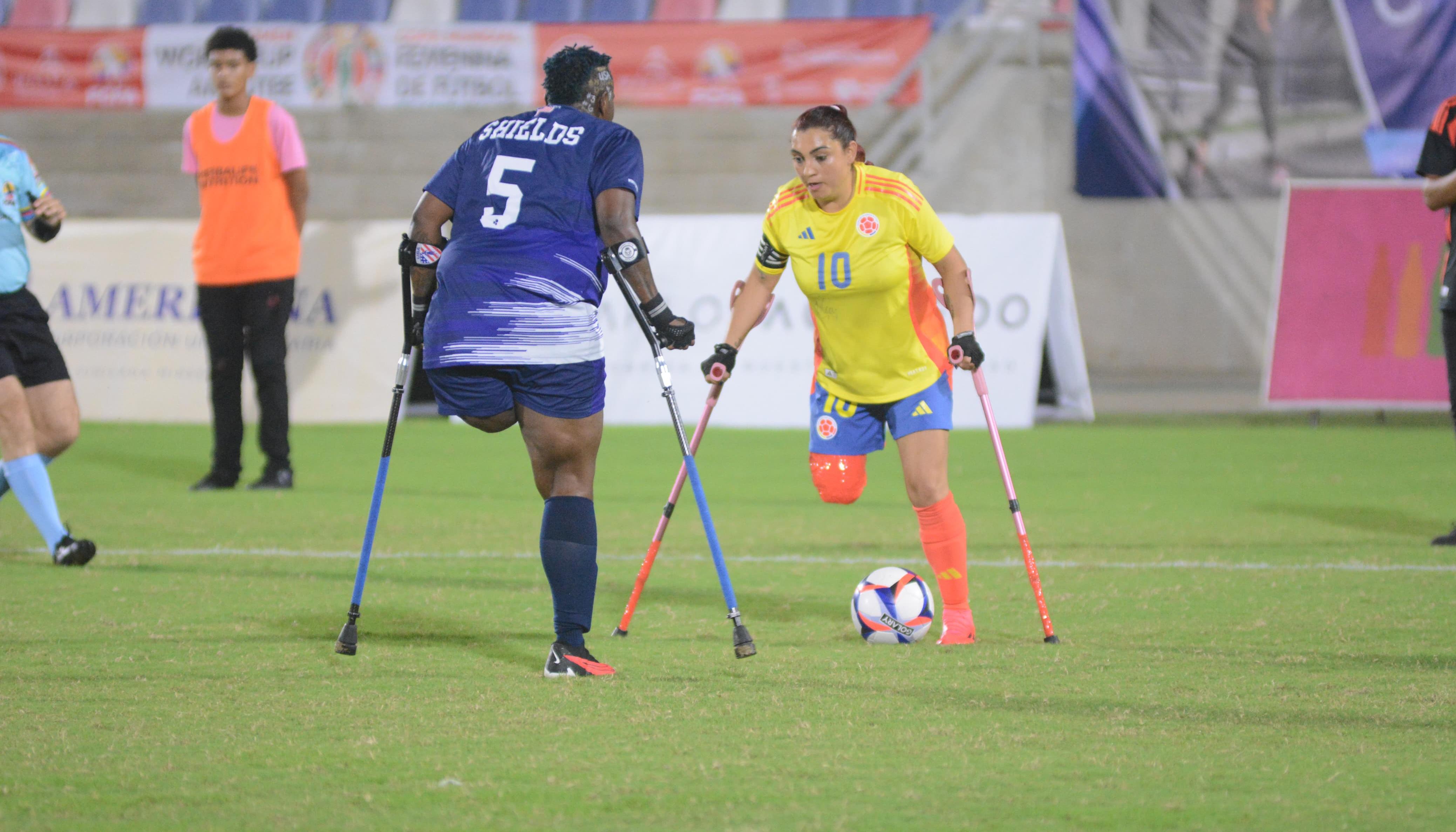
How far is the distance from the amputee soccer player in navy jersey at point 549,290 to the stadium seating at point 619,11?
17.1m

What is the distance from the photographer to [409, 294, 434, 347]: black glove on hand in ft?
15.1

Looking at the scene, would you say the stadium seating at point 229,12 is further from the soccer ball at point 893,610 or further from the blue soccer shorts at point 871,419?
the soccer ball at point 893,610

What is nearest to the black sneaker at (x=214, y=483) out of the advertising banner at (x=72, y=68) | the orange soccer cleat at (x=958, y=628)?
the orange soccer cleat at (x=958, y=628)

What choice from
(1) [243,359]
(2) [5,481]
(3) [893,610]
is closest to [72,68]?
(1) [243,359]

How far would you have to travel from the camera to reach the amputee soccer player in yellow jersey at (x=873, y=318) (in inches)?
201

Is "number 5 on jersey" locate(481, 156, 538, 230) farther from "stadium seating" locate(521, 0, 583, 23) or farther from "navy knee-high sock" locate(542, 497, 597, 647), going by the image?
"stadium seating" locate(521, 0, 583, 23)

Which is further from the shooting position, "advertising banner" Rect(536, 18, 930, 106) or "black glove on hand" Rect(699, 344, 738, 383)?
"advertising banner" Rect(536, 18, 930, 106)

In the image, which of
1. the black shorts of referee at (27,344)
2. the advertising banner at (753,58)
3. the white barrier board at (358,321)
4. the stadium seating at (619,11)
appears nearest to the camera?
the black shorts of referee at (27,344)

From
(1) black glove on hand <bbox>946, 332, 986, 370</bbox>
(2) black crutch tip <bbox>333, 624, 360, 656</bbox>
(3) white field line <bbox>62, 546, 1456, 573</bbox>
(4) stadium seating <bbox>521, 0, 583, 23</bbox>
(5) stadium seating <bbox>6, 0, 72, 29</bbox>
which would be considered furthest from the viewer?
(5) stadium seating <bbox>6, 0, 72, 29</bbox>

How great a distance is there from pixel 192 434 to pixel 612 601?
781 centimetres

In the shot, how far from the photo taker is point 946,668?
14.9 feet

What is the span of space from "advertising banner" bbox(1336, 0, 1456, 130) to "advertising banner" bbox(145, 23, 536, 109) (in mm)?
10899

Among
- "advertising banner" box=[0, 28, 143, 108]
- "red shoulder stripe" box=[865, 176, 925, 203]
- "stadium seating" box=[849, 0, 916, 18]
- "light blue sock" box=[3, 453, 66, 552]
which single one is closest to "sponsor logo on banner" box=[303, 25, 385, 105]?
"advertising banner" box=[0, 28, 143, 108]

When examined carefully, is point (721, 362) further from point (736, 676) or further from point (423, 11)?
point (423, 11)
